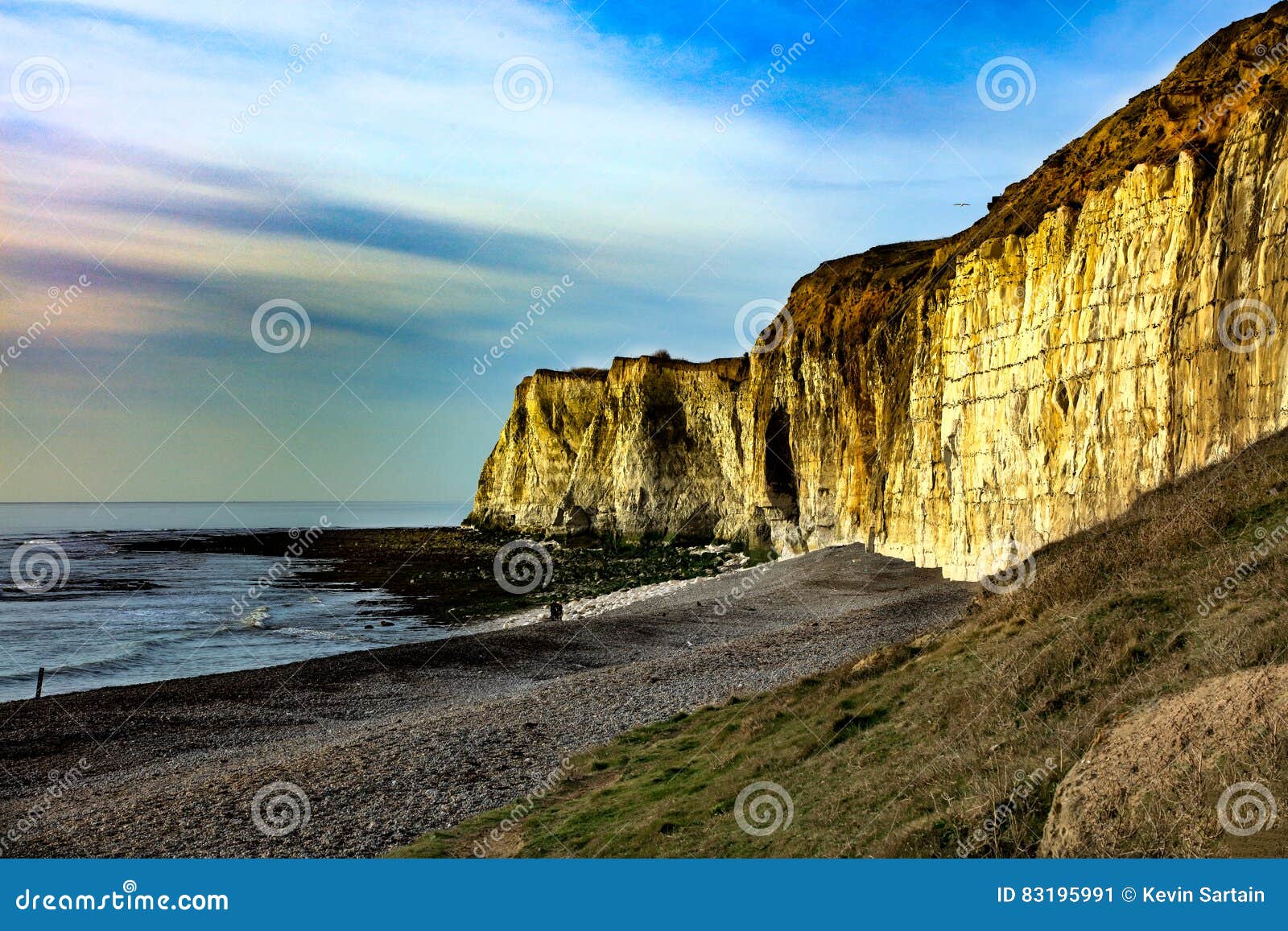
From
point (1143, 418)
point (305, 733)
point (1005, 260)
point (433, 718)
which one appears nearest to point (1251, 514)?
point (1143, 418)

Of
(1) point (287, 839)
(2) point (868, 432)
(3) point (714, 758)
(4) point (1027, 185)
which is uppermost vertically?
(4) point (1027, 185)

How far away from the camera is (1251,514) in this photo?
11.9 metres

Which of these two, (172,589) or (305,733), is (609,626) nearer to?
(305,733)

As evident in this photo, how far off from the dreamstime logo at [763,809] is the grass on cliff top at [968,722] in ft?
0.39

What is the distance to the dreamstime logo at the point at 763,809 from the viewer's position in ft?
26.6

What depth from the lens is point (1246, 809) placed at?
5.21 m

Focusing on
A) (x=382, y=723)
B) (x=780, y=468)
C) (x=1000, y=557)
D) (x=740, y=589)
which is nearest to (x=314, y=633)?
(x=740, y=589)

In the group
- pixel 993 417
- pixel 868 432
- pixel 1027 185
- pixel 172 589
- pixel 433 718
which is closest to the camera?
pixel 433 718

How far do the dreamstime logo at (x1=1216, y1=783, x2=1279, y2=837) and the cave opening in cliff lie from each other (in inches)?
2185

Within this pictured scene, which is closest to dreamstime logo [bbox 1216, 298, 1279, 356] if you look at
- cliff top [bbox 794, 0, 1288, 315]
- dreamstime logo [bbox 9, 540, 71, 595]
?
cliff top [bbox 794, 0, 1288, 315]

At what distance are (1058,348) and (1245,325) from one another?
7400 mm

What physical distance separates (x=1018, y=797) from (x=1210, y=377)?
52.2ft

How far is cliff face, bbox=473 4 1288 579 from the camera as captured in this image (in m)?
18.7
